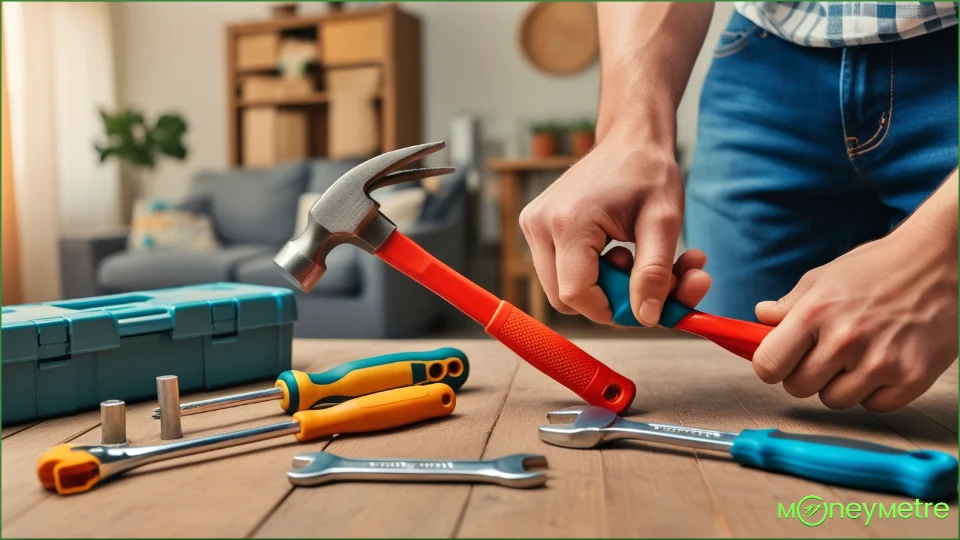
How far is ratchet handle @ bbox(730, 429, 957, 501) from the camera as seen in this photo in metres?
0.58

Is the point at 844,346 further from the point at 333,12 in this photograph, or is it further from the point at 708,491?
the point at 333,12

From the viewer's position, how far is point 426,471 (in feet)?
2.03

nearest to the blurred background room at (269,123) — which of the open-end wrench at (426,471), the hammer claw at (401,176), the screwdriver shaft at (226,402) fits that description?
the hammer claw at (401,176)

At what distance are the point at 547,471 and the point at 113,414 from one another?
1.32ft

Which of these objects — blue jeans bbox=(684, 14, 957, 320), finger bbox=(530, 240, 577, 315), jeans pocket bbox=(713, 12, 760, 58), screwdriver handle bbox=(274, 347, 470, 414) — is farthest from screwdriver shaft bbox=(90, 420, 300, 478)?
jeans pocket bbox=(713, 12, 760, 58)

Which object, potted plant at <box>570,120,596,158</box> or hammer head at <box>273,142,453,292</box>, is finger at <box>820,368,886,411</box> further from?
potted plant at <box>570,120,596,158</box>

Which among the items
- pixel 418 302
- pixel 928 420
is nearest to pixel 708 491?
pixel 928 420

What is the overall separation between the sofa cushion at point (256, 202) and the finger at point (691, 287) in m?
4.20

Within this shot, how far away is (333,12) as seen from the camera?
523cm

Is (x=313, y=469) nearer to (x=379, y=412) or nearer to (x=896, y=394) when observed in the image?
(x=379, y=412)

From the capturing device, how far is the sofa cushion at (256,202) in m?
4.83

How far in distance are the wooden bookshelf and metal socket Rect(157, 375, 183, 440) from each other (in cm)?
434

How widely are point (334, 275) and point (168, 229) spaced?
126 centimetres

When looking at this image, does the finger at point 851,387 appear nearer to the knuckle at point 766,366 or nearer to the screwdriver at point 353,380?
the knuckle at point 766,366
